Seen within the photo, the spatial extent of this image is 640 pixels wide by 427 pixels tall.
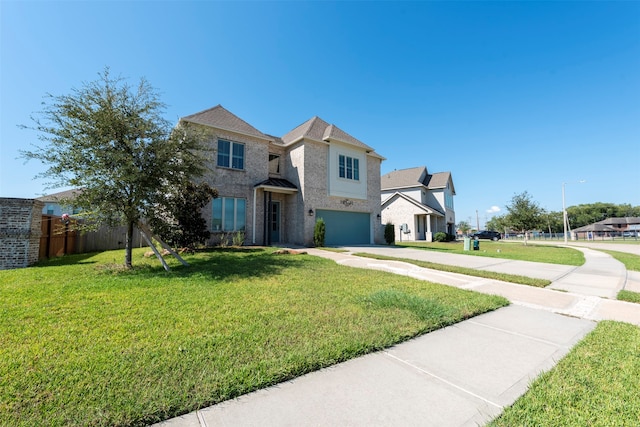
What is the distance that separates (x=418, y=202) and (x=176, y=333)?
27.9 meters

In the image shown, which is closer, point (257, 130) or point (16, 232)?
point (16, 232)

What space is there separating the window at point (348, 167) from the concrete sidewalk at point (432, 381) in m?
13.7

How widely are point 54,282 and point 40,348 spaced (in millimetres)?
4289

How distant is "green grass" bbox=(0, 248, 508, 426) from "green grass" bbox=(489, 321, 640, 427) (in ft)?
4.38

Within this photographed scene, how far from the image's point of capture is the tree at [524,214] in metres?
24.4

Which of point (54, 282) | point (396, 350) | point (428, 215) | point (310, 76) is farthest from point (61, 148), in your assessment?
point (428, 215)

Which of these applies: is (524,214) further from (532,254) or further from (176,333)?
(176,333)

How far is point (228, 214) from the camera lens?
13625 mm

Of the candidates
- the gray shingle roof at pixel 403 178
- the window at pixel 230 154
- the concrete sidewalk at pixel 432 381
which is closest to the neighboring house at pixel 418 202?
the gray shingle roof at pixel 403 178

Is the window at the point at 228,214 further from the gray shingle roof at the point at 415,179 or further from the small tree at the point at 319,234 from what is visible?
the gray shingle roof at the point at 415,179

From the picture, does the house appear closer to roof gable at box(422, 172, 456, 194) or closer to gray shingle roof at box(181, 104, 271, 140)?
gray shingle roof at box(181, 104, 271, 140)

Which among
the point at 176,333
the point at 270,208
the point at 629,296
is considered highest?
the point at 270,208

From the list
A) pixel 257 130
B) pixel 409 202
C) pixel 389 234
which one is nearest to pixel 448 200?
pixel 409 202

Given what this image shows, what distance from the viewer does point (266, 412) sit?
1874 mm
